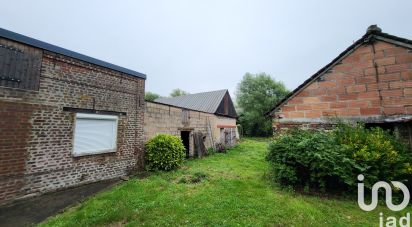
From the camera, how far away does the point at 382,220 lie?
13.9 feet

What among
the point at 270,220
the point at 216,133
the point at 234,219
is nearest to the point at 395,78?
the point at 270,220

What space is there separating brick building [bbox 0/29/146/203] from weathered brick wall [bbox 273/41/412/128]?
6.76 meters

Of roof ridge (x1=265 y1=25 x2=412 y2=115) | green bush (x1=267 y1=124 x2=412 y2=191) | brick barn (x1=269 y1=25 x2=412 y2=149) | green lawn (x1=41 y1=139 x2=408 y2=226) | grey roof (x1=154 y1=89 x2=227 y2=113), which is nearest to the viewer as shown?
green lawn (x1=41 y1=139 x2=408 y2=226)

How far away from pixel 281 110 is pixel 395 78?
3443mm

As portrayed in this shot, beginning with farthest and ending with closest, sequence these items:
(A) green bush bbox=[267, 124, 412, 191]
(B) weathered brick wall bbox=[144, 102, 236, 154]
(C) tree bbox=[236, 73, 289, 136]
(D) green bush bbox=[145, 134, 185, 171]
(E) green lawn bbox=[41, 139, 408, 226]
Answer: (C) tree bbox=[236, 73, 289, 136] < (B) weathered brick wall bbox=[144, 102, 236, 154] < (D) green bush bbox=[145, 134, 185, 171] < (A) green bush bbox=[267, 124, 412, 191] < (E) green lawn bbox=[41, 139, 408, 226]

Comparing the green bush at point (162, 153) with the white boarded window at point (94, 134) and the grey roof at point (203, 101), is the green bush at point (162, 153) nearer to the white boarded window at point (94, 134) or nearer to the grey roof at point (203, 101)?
the white boarded window at point (94, 134)

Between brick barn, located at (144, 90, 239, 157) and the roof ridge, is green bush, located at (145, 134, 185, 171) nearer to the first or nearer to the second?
brick barn, located at (144, 90, 239, 157)

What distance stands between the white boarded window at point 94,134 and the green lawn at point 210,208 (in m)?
1.70

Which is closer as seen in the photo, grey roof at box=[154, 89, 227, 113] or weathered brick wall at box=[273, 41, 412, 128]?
weathered brick wall at box=[273, 41, 412, 128]

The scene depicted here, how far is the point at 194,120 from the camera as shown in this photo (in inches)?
524

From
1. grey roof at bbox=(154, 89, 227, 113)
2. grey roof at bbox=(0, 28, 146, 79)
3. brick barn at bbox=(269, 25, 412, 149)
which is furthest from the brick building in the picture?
grey roof at bbox=(154, 89, 227, 113)

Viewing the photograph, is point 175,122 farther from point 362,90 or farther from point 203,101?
point 203,101

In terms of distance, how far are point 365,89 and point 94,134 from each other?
9263 mm

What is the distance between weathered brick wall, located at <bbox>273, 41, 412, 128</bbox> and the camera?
5875mm
